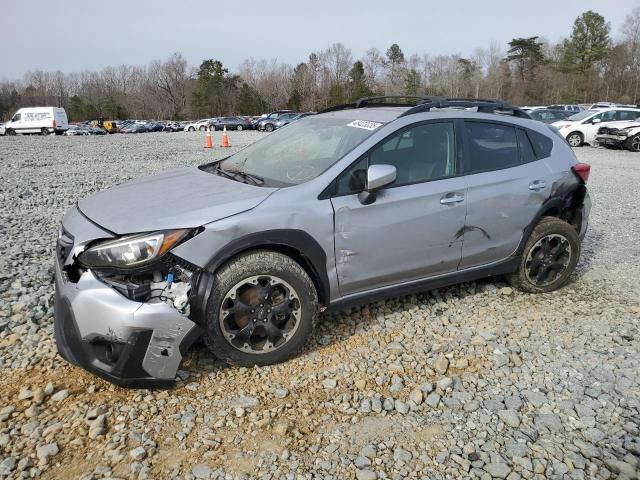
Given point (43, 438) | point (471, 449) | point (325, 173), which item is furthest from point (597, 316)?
point (43, 438)

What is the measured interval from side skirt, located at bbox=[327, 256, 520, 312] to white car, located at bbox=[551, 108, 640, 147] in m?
18.3

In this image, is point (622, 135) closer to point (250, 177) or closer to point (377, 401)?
point (250, 177)

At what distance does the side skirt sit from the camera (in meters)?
3.66

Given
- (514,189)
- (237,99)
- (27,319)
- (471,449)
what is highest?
(237,99)

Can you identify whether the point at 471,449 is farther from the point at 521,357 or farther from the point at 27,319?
the point at 27,319

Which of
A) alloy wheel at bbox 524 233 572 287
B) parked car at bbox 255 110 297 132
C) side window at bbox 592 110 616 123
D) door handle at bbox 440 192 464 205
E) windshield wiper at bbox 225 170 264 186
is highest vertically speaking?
parked car at bbox 255 110 297 132

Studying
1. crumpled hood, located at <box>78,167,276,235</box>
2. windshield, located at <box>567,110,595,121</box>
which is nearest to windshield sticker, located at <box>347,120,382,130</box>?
crumpled hood, located at <box>78,167,276,235</box>

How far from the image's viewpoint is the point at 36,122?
3800cm

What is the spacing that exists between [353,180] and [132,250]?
5.07 ft

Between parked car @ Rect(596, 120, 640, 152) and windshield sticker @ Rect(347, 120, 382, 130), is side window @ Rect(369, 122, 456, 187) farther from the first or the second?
parked car @ Rect(596, 120, 640, 152)

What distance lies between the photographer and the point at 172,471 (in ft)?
8.19

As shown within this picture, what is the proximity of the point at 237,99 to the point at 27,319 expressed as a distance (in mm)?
77621

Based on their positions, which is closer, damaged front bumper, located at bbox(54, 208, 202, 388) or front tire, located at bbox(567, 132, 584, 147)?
damaged front bumper, located at bbox(54, 208, 202, 388)

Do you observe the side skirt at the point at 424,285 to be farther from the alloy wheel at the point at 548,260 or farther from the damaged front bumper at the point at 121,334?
the damaged front bumper at the point at 121,334
